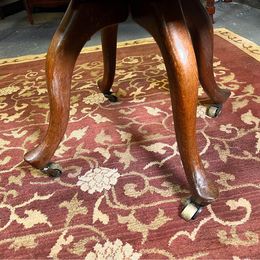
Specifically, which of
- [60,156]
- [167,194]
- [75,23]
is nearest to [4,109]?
[60,156]

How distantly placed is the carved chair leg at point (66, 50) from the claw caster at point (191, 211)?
33cm

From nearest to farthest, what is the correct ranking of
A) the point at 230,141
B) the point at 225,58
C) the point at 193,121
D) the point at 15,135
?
the point at 193,121 → the point at 230,141 → the point at 15,135 → the point at 225,58

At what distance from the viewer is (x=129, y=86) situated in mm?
1215

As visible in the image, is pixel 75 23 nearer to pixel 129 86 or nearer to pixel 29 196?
pixel 29 196

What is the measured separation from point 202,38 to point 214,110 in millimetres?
232

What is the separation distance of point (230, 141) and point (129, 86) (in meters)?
0.50

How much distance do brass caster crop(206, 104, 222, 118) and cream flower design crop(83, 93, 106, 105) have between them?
370 mm

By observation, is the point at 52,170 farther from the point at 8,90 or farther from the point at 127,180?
the point at 8,90

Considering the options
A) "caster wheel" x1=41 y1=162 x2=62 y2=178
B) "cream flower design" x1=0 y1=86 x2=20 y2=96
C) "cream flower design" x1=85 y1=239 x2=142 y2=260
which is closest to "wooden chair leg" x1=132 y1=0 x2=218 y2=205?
"cream flower design" x1=85 y1=239 x2=142 y2=260

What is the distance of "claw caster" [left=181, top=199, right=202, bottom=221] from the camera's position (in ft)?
2.05

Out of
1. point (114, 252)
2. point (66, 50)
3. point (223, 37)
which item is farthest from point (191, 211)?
point (223, 37)

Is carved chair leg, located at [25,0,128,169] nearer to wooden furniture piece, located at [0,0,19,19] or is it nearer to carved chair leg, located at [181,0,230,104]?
carved chair leg, located at [181,0,230,104]

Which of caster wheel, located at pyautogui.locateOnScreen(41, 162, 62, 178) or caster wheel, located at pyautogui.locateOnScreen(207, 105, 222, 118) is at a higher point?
caster wheel, located at pyautogui.locateOnScreen(41, 162, 62, 178)

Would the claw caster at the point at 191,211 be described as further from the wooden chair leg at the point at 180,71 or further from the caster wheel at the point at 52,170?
the caster wheel at the point at 52,170
